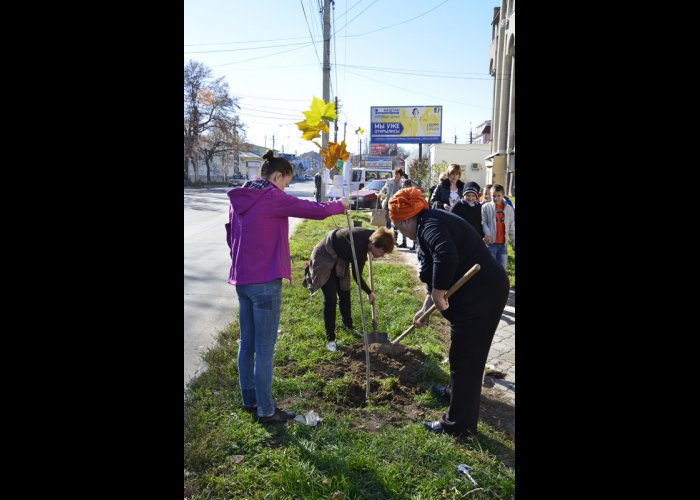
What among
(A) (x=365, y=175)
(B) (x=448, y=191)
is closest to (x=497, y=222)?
(B) (x=448, y=191)

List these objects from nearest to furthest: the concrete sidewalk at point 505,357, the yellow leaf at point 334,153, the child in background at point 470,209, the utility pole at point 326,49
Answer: the yellow leaf at point 334,153 < the concrete sidewalk at point 505,357 < the child in background at point 470,209 < the utility pole at point 326,49

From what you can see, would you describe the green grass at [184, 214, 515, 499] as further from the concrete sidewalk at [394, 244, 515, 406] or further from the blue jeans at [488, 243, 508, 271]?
the blue jeans at [488, 243, 508, 271]

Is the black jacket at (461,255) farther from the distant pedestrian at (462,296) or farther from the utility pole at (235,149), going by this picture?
the utility pole at (235,149)

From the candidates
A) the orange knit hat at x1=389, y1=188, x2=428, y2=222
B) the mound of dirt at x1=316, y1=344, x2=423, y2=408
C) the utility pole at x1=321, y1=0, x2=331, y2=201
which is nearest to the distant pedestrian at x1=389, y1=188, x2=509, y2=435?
the orange knit hat at x1=389, y1=188, x2=428, y2=222

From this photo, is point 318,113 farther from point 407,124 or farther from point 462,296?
point 407,124

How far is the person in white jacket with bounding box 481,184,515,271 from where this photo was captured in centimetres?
730

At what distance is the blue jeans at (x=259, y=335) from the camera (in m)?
3.52

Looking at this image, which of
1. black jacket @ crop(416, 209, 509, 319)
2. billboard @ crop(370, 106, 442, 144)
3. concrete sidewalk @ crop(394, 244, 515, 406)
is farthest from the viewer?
billboard @ crop(370, 106, 442, 144)

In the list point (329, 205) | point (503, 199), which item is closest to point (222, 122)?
point (503, 199)

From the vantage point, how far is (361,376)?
15.3 ft

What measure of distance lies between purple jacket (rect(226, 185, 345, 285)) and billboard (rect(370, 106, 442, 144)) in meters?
33.8

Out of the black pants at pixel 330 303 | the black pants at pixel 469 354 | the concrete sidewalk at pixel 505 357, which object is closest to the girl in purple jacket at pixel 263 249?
the black pants at pixel 469 354

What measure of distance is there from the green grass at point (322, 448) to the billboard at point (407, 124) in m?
33.1

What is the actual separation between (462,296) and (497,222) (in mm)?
4166
